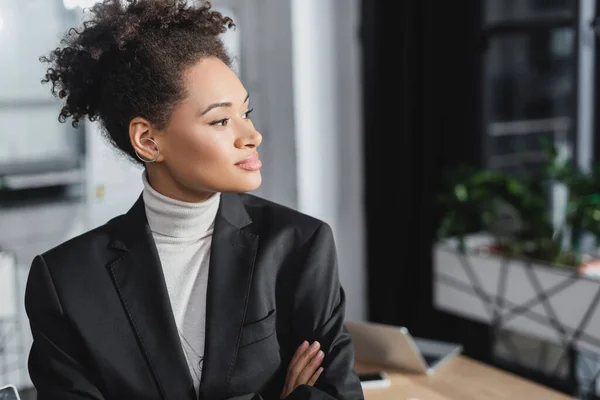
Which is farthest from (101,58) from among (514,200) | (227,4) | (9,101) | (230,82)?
(514,200)

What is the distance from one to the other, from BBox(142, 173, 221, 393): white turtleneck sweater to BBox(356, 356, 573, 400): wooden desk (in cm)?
52

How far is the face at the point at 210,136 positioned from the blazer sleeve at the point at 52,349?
301 mm

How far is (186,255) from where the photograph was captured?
4.33ft

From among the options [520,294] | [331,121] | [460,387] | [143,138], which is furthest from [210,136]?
[331,121]

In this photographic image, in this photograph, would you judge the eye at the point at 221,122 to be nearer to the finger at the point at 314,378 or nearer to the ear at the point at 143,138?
the ear at the point at 143,138

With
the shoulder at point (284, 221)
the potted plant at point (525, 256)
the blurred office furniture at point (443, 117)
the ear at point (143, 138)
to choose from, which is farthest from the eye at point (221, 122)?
the blurred office furniture at point (443, 117)

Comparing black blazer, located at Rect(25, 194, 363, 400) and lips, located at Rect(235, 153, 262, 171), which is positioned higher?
lips, located at Rect(235, 153, 262, 171)

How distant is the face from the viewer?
1.21 metres

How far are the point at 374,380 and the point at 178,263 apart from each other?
644 millimetres

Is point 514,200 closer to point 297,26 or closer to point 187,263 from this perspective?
point 297,26

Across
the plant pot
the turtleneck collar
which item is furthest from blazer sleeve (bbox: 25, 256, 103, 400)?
the plant pot

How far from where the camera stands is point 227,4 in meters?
2.47

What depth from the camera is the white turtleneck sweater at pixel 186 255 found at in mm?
1294

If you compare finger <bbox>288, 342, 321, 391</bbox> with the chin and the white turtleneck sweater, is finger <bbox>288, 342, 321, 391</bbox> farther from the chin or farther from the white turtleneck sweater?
the chin
